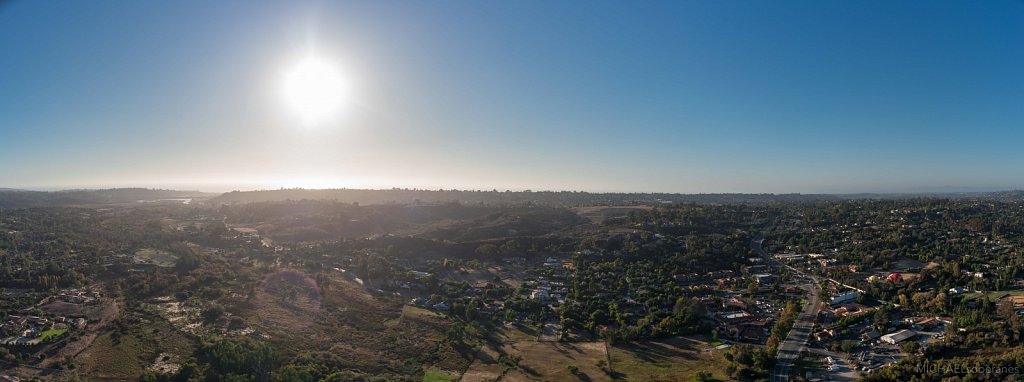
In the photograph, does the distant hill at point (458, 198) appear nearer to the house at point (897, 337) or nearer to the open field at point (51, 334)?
the house at point (897, 337)

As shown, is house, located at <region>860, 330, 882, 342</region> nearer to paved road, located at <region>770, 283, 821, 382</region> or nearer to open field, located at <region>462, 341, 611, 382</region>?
paved road, located at <region>770, 283, 821, 382</region>

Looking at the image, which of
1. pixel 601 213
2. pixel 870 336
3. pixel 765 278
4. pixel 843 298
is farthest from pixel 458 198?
pixel 870 336

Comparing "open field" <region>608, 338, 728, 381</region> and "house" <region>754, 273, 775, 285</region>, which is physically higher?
"house" <region>754, 273, 775, 285</region>

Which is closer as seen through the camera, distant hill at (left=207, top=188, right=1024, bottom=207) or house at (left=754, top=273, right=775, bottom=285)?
house at (left=754, top=273, right=775, bottom=285)

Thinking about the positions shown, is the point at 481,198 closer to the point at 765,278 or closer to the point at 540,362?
the point at 765,278

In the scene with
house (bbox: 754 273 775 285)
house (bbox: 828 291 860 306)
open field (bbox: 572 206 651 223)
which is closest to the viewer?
house (bbox: 828 291 860 306)

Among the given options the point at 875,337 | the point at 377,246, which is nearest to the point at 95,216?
the point at 377,246

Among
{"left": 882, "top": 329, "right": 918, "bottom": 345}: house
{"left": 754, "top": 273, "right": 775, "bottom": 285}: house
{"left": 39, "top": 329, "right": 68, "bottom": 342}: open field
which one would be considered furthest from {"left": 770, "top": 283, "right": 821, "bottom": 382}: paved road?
{"left": 39, "top": 329, "right": 68, "bottom": 342}: open field
